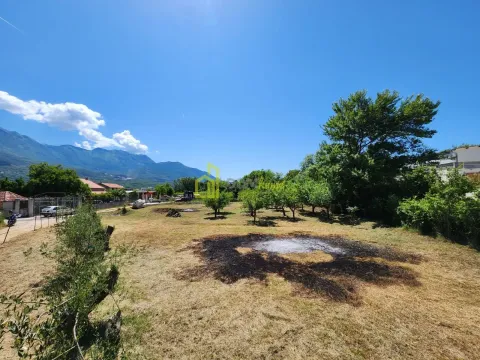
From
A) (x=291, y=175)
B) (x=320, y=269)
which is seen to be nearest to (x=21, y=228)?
(x=320, y=269)

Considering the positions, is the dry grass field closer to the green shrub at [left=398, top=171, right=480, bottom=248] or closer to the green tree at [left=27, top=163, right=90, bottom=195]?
the green shrub at [left=398, top=171, right=480, bottom=248]

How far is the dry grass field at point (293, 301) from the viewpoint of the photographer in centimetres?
365

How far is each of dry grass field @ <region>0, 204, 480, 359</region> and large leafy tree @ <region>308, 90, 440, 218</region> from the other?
26.3 feet

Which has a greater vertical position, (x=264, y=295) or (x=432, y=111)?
(x=432, y=111)

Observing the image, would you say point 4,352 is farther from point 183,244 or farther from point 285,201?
point 285,201

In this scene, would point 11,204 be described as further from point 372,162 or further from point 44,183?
point 372,162

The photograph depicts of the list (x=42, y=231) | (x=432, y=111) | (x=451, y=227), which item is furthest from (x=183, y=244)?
(x=432, y=111)

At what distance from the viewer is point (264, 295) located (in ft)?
17.4

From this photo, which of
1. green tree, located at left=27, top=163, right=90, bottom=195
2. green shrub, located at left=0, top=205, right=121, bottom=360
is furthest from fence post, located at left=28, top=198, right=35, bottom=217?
green shrub, located at left=0, top=205, right=121, bottom=360

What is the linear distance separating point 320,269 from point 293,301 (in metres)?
2.32

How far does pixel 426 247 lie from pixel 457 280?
11.2 feet

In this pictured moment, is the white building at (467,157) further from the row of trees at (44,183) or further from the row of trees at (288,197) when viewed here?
the row of trees at (44,183)

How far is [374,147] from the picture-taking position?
18203 mm

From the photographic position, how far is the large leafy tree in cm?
1667
